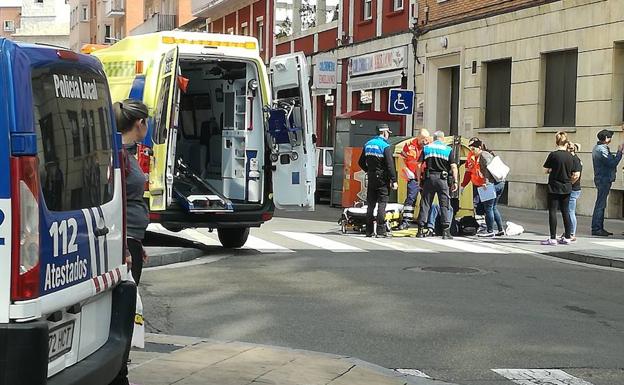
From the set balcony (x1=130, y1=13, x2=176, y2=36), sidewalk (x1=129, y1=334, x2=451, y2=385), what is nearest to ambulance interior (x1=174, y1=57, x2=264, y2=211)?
sidewalk (x1=129, y1=334, x2=451, y2=385)

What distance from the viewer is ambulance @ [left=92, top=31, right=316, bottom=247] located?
39.4ft

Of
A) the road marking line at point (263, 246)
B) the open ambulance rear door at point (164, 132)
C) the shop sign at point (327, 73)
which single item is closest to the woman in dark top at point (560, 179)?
the road marking line at point (263, 246)

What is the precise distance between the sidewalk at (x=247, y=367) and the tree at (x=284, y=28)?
34.1 m

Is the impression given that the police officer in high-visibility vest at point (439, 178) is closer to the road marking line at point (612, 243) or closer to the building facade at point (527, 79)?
the road marking line at point (612, 243)

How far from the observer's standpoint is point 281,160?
13594 mm

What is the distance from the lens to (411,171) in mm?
17859

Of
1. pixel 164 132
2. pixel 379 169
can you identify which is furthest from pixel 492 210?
pixel 164 132

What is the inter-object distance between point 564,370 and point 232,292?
3.97 metres

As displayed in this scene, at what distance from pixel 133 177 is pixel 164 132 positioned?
5.94m

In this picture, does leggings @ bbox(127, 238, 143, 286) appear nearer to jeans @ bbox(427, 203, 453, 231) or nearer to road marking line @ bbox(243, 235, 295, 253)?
road marking line @ bbox(243, 235, 295, 253)

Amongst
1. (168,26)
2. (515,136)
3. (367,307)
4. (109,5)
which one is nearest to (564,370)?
(367,307)

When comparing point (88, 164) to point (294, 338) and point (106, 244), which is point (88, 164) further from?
point (294, 338)

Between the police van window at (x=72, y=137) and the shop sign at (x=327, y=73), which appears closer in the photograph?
the police van window at (x=72, y=137)

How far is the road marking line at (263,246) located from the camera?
549 inches
